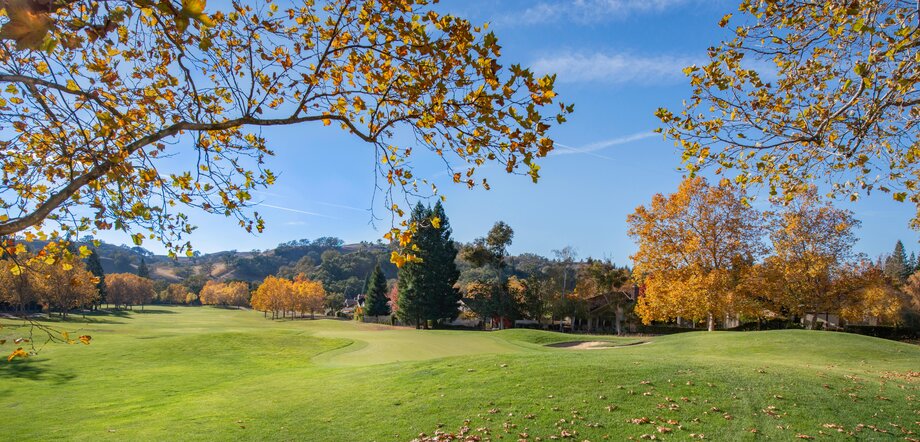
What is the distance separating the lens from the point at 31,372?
16281 mm

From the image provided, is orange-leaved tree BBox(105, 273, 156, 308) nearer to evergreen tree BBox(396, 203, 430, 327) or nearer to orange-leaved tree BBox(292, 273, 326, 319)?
orange-leaved tree BBox(292, 273, 326, 319)

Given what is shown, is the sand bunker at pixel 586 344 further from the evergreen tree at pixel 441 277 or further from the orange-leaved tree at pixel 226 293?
the orange-leaved tree at pixel 226 293

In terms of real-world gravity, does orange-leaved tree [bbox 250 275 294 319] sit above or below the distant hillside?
below

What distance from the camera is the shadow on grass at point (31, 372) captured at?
50.7 feet

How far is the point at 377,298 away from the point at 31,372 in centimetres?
4800

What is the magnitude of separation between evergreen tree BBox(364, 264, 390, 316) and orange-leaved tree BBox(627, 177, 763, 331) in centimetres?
4087

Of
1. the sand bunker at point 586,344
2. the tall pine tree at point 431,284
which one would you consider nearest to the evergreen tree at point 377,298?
the tall pine tree at point 431,284

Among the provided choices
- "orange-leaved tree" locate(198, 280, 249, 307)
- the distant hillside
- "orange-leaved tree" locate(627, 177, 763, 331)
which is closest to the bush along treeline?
"orange-leaved tree" locate(627, 177, 763, 331)

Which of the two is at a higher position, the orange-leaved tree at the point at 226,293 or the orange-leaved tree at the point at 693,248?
the orange-leaved tree at the point at 693,248

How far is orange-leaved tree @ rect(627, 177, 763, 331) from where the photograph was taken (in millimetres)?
26234

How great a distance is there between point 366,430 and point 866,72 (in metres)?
9.03

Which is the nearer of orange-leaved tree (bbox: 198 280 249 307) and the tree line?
the tree line

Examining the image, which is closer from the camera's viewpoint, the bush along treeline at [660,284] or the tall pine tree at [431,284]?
the bush along treeline at [660,284]

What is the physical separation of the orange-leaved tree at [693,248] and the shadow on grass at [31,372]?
2564 centimetres
